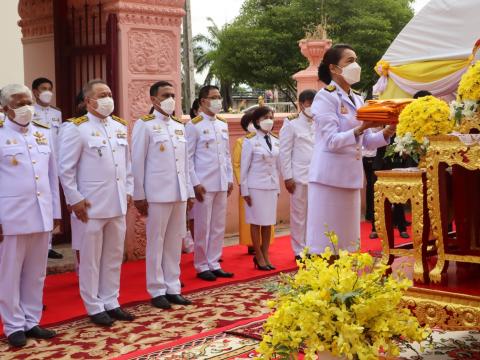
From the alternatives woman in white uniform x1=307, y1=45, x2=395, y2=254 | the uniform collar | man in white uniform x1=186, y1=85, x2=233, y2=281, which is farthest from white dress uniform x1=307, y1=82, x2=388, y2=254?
man in white uniform x1=186, y1=85, x2=233, y2=281

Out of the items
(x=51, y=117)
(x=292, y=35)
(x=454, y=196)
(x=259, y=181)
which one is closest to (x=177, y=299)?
(x=259, y=181)

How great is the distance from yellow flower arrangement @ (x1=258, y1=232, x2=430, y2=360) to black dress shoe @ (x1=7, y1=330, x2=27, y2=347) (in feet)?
8.73

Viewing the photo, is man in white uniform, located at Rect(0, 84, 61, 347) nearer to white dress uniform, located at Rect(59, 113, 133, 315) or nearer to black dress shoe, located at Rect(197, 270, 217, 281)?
white dress uniform, located at Rect(59, 113, 133, 315)

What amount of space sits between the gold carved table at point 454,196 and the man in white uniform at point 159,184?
2.45m

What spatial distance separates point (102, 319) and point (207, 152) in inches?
82.4

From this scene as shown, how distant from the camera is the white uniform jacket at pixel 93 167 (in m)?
5.54

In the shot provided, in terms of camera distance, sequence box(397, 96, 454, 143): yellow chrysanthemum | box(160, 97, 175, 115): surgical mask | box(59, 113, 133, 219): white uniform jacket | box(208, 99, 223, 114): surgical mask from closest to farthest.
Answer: box(397, 96, 454, 143): yellow chrysanthemum, box(59, 113, 133, 219): white uniform jacket, box(160, 97, 175, 115): surgical mask, box(208, 99, 223, 114): surgical mask

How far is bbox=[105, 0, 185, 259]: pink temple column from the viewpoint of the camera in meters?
7.66

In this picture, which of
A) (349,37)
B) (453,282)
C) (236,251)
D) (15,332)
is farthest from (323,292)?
(349,37)

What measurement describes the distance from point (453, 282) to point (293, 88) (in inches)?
1097

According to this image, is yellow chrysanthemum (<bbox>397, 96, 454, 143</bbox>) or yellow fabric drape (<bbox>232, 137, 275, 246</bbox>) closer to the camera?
yellow chrysanthemum (<bbox>397, 96, 454, 143</bbox>)

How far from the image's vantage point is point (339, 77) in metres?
4.79

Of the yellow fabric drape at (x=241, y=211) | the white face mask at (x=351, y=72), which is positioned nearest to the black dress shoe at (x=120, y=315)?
the white face mask at (x=351, y=72)

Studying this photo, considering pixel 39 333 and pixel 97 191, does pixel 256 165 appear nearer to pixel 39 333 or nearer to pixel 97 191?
pixel 97 191
